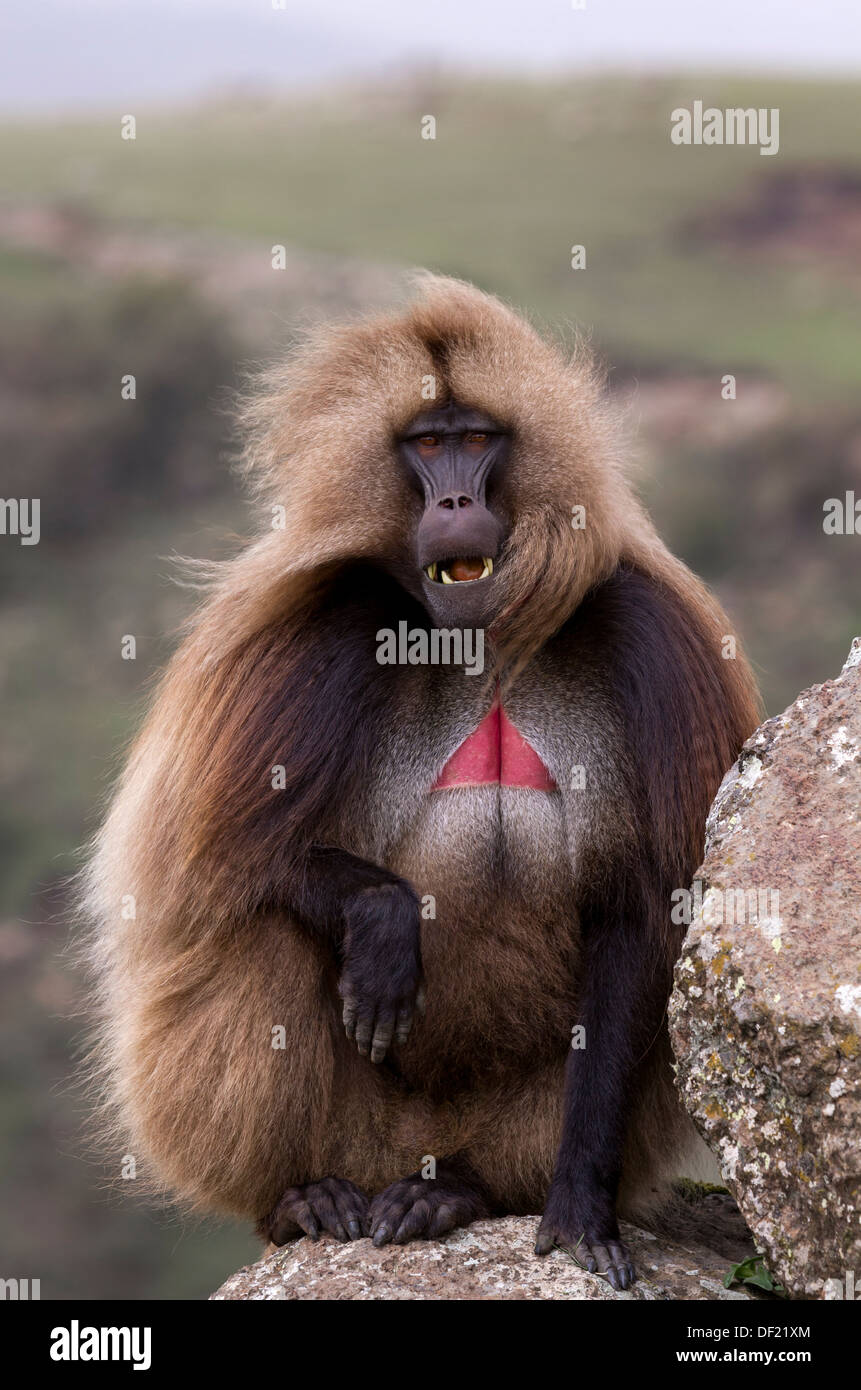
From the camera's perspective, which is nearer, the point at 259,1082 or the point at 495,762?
the point at 259,1082

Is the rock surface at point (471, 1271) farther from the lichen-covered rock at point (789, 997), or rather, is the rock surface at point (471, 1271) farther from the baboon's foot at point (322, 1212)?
the lichen-covered rock at point (789, 997)

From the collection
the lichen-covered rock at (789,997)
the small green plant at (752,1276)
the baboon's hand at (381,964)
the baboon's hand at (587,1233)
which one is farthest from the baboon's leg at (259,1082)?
the lichen-covered rock at (789,997)

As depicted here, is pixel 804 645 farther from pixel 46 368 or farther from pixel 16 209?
pixel 16 209

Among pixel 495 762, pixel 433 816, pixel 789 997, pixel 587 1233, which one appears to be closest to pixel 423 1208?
pixel 587 1233

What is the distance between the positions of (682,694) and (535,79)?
2039 inches

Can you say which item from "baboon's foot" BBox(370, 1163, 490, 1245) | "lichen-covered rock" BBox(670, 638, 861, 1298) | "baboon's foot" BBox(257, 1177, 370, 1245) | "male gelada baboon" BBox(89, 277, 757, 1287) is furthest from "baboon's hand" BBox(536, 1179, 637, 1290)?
"lichen-covered rock" BBox(670, 638, 861, 1298)

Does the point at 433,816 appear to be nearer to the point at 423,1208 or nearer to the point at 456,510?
the point at 456,510

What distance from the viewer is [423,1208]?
513 centimetres

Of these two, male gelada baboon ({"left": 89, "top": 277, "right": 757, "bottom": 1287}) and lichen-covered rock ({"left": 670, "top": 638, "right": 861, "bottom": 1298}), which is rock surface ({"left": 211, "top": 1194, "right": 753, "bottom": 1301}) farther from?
lichen-covered rock ({"left": 670, "top": 638, "right": 861, "bottom": 1298})

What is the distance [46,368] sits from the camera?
120 ft

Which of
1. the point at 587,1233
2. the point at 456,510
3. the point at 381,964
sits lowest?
the point at 587,1233

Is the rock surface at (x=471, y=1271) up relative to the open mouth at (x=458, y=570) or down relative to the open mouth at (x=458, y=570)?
down

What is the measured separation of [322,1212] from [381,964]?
0.75 metres

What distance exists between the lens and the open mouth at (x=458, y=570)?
17.3 feet
